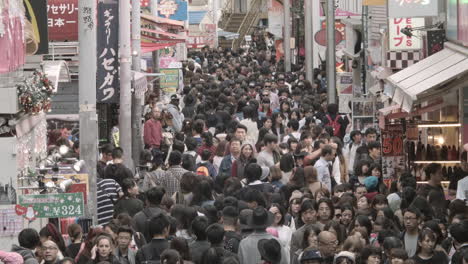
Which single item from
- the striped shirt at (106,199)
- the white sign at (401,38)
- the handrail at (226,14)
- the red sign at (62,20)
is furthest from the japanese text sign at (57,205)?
the handrail at (226,14)

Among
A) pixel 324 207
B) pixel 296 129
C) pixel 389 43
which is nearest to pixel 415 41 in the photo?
pixel 389 43

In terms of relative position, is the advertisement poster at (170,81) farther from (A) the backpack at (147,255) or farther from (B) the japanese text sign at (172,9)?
(A) the backpack at (147,255)

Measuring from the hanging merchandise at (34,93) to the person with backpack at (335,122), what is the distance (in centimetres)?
1055

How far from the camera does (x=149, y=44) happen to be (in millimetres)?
32156

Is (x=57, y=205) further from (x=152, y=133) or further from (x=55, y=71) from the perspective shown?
(x=152, y=133)

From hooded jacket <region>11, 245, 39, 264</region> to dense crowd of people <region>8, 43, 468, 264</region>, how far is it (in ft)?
0.04

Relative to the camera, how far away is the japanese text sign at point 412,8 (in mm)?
20250

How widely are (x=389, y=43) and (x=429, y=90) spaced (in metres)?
6.02

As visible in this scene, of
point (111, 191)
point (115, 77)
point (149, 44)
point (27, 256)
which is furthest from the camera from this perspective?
point (149, 44)

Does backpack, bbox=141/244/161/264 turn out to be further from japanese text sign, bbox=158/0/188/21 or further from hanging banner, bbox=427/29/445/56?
japanese text sign, bbox=158/0/188/21

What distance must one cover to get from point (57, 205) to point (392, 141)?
9058mm

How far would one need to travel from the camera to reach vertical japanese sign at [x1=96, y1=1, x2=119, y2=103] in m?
22.7

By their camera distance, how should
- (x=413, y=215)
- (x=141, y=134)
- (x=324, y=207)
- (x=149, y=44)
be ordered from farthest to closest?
(x=149, y=44) < (x=141, y=134) < (x=324, y=207) < (x=413, y=215)

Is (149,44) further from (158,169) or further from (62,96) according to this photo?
(158,169)
